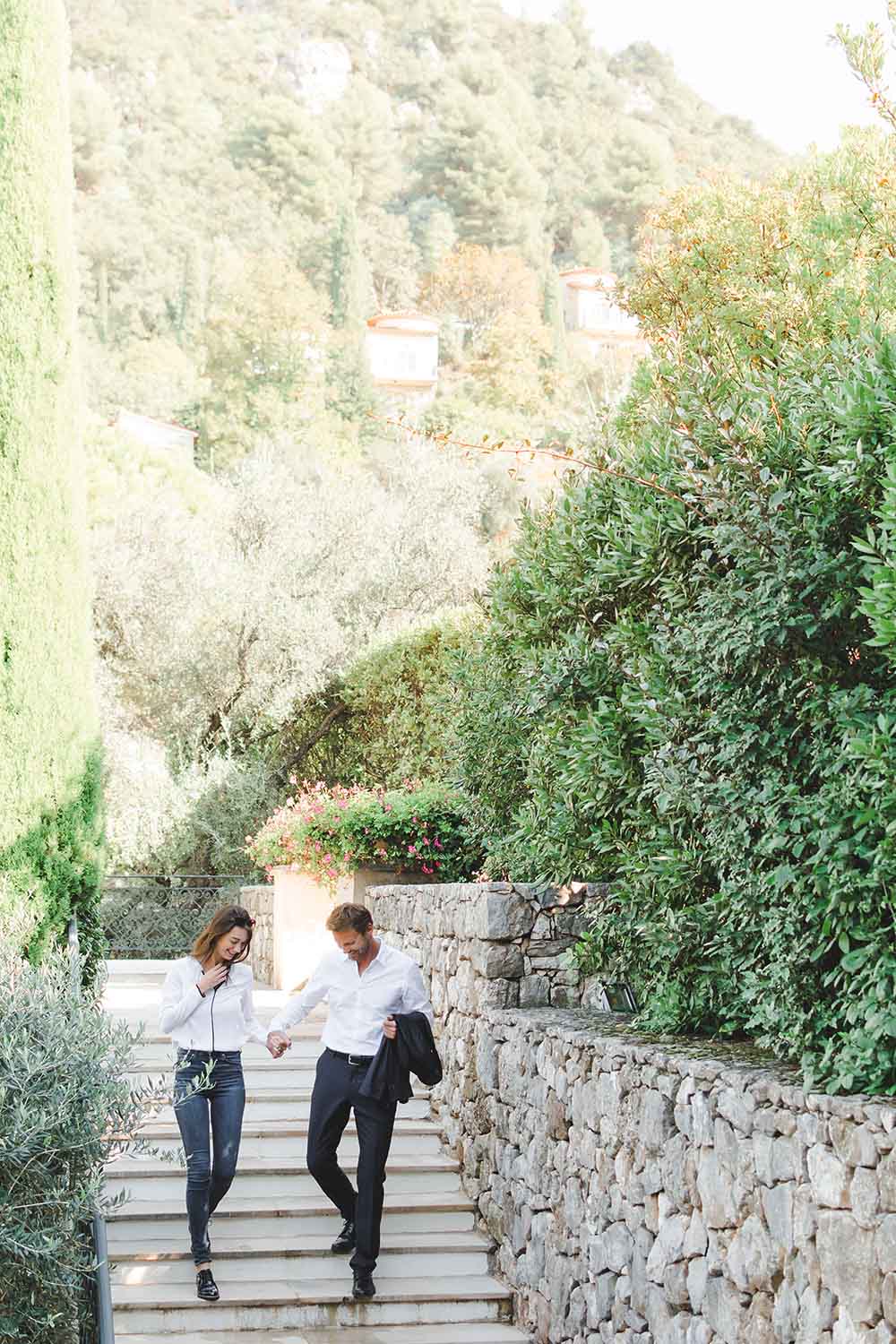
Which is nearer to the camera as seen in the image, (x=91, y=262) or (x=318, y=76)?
(x=91, y=262)

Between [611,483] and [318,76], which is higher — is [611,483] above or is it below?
below

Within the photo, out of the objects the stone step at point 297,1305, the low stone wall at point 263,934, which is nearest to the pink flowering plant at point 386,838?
the low stone wall at point 263,934

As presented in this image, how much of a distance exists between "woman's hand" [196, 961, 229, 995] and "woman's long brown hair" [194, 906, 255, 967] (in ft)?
0.23

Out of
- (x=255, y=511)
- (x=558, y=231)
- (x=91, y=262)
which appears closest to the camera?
(x=255, y=511)

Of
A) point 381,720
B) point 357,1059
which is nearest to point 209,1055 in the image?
point 357,1059

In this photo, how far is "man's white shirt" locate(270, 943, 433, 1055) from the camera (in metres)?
6.66

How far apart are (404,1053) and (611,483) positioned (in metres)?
3.04

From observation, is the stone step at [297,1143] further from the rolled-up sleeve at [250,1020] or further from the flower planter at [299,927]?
the flower planter at [299,927]

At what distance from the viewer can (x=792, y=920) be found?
4164mm

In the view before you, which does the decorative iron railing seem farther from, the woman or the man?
the woman

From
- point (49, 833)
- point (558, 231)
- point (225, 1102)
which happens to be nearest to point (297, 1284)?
point (225, 1102)

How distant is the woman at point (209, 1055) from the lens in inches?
251

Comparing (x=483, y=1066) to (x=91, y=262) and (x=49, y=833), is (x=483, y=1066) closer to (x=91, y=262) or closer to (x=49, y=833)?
(x=49, y=833)

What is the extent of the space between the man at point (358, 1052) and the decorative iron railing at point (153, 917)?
415 inches
